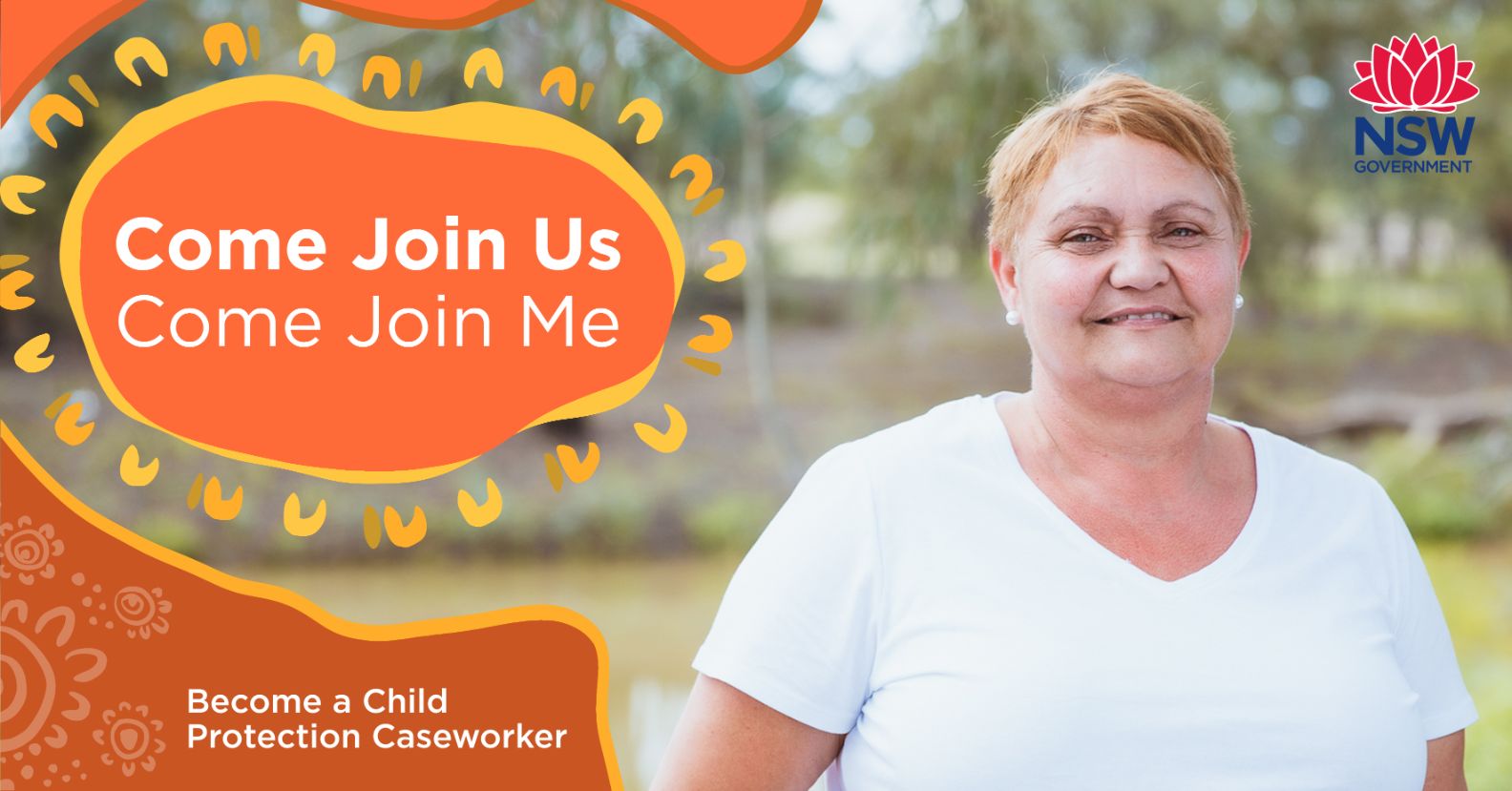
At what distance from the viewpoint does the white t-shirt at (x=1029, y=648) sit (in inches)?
39.3

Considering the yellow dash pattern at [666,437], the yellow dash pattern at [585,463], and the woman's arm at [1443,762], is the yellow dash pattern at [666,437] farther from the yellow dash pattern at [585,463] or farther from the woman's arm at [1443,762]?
the woman's arm at [1443,762]

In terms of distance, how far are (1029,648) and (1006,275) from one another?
0.32m

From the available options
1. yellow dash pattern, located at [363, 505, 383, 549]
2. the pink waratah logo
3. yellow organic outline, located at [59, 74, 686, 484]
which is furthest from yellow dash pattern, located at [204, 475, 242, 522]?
the pink waratah logo

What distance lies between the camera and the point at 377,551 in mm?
5672

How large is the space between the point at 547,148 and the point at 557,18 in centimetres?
52

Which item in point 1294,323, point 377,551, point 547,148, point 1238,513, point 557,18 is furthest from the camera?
point 1294,323

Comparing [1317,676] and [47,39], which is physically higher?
[47,39]

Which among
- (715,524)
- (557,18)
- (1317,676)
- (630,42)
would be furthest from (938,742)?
(715,524)

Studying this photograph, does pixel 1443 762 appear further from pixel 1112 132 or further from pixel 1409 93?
pixel 1409 93

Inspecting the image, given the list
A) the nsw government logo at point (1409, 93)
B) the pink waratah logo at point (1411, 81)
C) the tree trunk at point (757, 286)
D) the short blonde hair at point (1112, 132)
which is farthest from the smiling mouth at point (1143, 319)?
the tree trunk at point (757, 286)

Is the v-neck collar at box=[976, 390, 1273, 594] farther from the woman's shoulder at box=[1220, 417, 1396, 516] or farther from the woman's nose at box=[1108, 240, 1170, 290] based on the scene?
the woman's nose at box=[1108, 240, 1170, 290]

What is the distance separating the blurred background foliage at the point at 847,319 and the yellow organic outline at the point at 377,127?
201 centimetres

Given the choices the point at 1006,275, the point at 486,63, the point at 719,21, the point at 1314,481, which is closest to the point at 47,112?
the point at 486,63

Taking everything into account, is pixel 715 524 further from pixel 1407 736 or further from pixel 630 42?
pixel 1407 736
